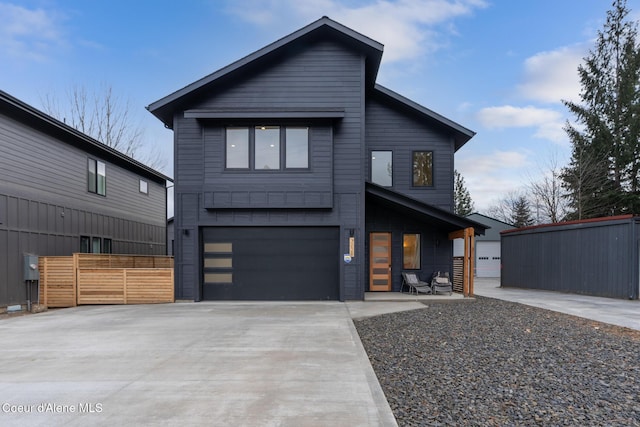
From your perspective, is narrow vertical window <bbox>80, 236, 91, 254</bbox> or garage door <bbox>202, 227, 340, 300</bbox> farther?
narrow vertical window <bbox>80, 236, 91, 254</bbox>

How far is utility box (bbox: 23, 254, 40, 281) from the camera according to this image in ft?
34.9

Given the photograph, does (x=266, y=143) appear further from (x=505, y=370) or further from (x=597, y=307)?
(x=597, y=307)

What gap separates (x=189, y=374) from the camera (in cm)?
441

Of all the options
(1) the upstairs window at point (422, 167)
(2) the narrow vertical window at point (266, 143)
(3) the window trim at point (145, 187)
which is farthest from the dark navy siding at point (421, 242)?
(3) the window trim at point (145, 187)

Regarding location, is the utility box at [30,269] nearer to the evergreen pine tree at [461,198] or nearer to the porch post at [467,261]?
the porch post at [467,261]

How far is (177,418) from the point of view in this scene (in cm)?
323

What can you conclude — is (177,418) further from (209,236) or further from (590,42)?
(590,42)

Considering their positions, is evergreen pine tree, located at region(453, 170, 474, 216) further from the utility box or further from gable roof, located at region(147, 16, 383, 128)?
the utility box

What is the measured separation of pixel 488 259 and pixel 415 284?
1406 centimetres

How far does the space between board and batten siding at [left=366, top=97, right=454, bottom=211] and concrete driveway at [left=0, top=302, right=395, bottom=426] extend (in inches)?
267

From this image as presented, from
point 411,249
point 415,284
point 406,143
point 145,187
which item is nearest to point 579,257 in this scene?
point 411,249

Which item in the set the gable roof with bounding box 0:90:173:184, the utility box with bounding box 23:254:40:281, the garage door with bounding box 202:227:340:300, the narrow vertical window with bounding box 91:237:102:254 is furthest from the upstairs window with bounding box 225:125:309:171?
the narrow vertical window with bounding box 91:237:102:254

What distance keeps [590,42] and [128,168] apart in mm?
27050

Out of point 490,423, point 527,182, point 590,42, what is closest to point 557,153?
point 527,182
